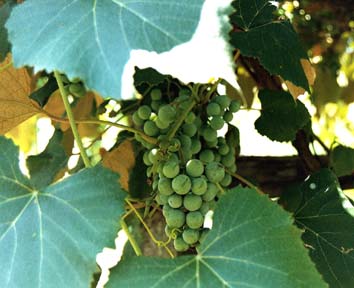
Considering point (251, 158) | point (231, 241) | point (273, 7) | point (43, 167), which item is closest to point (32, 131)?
point (43, 167)

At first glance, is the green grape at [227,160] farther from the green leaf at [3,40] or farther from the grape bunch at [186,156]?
the green leaf at [3,40]

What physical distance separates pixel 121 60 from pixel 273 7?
1.10 feet

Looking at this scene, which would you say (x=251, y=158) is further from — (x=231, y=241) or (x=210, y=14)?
(x=210, y=14)

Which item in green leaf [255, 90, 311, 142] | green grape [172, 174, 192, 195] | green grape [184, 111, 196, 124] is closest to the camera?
green grape [172, 174, 192, 195]

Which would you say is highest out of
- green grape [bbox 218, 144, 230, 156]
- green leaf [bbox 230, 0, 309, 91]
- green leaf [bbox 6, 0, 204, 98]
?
green leaf [bbox 6, 0, 204, 98]

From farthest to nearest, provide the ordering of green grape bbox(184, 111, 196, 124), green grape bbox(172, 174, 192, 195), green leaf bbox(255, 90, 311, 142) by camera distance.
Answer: green leaf bbox(255, 90, 311, 142) < green grape bbox(184, 111, 196, 124) < green grape bbox(172, 174, 192, 195)

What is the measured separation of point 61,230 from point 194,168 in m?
0.18

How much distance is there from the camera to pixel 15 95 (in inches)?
36.8

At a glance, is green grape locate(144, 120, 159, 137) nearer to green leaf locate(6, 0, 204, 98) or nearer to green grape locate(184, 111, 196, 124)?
green grape locate(184, 111, 196, 124)

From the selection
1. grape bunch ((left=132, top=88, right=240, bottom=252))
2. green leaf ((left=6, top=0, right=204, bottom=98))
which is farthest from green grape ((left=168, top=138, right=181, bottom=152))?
green leaf ((left=6, top=0, right=204, bottom=98))

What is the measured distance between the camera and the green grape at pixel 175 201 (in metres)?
0.79

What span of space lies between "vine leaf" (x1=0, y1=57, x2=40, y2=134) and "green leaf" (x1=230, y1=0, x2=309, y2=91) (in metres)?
0.30

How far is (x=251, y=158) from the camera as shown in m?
1.23

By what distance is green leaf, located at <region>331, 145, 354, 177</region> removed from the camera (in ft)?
3.69
